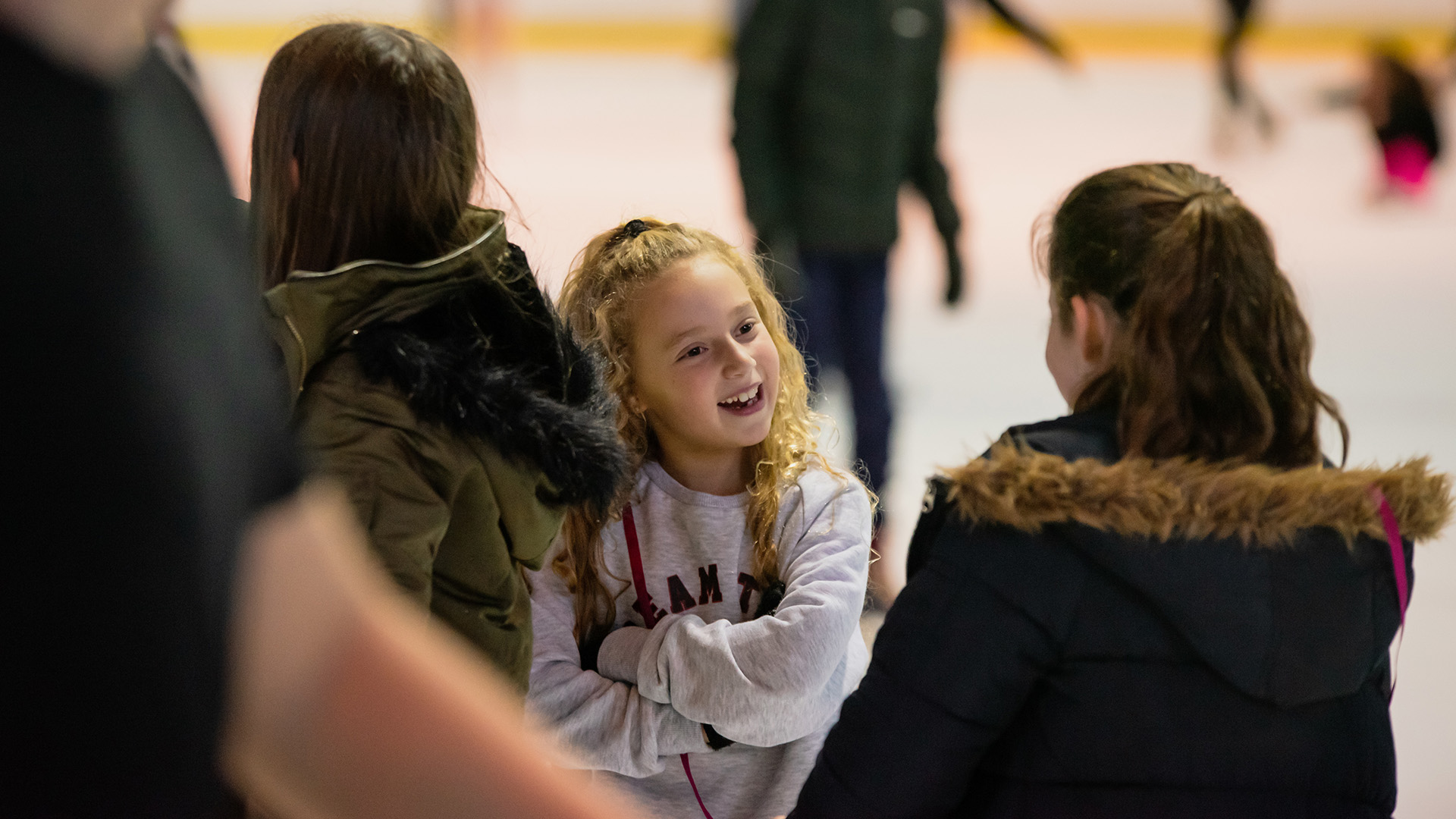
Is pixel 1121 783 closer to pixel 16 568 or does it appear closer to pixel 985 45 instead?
pixel 16 568

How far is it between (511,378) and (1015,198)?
6594mm

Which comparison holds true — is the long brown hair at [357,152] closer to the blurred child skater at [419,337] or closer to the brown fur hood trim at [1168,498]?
the blurred child skater at [419,337]

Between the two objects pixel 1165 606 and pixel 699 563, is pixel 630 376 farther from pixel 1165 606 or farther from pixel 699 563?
pixel 1165 606

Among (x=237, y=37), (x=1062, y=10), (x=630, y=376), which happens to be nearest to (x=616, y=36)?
(x=237, y=37)

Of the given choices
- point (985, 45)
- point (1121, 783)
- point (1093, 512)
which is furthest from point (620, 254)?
point (985, 45)

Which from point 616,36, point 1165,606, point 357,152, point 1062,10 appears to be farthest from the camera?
point 1062,10

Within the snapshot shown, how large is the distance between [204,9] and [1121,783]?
347 inches

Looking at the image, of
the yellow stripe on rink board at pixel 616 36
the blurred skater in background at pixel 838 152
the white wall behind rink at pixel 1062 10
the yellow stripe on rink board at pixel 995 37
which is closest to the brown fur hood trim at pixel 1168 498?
the blurred skater in background at pixel 838 152

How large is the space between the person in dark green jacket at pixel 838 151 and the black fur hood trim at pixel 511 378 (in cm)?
205

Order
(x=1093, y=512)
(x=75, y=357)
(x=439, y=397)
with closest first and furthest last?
(x=75, y=357) < (x=1093, y=512) < (x=439, y=397)

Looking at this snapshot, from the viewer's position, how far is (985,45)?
29.7 ft

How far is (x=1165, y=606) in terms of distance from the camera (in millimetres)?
1123

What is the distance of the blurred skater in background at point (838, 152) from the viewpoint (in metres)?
3.45

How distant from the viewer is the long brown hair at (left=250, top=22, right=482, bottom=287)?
135cm
